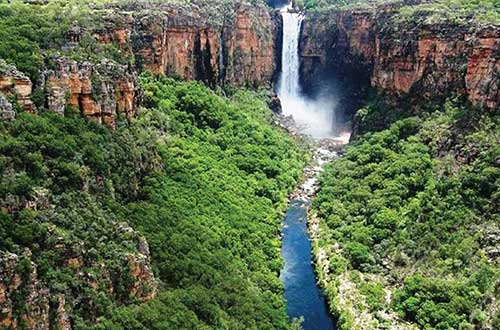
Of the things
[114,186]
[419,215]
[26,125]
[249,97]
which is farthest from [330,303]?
[249,97]

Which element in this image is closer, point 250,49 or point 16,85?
point 16,85

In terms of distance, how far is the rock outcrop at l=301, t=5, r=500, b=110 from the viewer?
67062 mm

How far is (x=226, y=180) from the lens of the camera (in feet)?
220

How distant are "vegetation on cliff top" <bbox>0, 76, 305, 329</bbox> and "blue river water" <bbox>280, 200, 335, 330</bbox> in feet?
7.22

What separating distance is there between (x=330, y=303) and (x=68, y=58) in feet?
108

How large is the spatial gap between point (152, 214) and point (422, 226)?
1087 inches

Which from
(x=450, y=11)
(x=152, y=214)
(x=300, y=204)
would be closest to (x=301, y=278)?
(x=300, y=204)

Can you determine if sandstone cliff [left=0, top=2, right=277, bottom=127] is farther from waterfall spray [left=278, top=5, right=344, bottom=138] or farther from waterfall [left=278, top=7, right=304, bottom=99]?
waterfall spray [left=278, top=5, right=344, bottom=138]

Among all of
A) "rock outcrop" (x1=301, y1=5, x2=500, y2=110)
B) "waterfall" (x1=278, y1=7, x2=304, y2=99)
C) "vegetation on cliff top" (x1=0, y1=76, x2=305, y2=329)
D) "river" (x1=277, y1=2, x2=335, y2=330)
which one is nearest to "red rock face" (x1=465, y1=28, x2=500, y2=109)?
"rock outcrop" (x1=301, y1=5, x2=500, y2=110)

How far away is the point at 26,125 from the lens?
4100 cm

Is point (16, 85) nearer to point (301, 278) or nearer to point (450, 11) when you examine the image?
point (301, 278)

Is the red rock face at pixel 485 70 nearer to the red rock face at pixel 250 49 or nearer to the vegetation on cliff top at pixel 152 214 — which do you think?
the vegetation on cliff top at pixel 152 214

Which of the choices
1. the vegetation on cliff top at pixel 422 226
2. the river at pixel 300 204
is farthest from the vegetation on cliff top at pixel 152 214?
the vegetation on cliff top at pixel 422 226

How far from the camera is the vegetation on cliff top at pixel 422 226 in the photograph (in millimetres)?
49531
